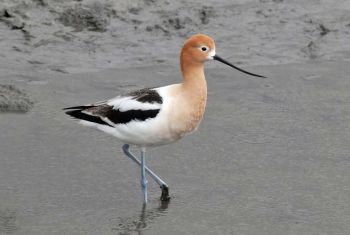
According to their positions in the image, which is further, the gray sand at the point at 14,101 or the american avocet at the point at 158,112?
the gray sand at the point at 14,101

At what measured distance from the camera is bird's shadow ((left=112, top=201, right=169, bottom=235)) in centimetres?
609

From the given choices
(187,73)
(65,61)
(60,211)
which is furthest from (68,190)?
(65,61)

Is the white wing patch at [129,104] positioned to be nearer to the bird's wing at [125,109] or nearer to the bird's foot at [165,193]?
the bird's wing at [125,109]

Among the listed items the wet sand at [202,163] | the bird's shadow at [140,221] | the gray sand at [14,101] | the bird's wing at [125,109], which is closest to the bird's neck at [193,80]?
the bird's wing at [125,109]

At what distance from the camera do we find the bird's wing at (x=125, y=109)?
653cm

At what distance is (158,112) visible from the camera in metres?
6.50

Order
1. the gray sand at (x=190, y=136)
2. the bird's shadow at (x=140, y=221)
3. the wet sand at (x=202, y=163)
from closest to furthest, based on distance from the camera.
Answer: the bird's shadow at (x=140, y=221) < the wet sand at (x=202, y=163) < the gray sand at (x=190, y=136)

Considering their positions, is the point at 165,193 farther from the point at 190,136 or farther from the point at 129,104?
the point at 190,136

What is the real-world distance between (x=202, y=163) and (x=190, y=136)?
0.60 m

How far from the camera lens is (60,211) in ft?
20.6

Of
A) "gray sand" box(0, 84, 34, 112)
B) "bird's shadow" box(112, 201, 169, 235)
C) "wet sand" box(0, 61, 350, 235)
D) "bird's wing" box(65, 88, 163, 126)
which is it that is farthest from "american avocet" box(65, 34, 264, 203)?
"gray sand" box(0, 84, 34, 112)

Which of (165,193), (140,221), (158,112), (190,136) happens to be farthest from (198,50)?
(140,221)

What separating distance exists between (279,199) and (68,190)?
1.44m

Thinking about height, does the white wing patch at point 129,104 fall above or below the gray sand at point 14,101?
below
